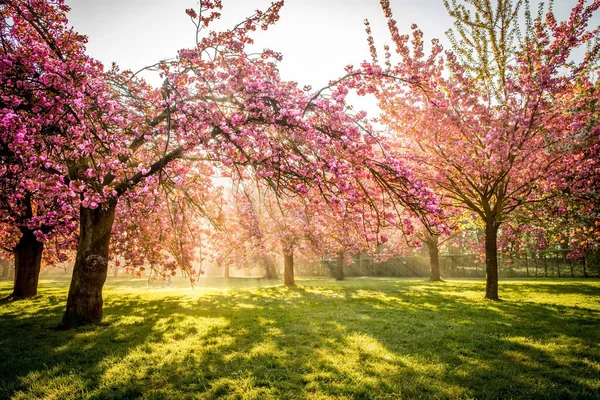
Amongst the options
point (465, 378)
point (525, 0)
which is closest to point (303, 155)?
point (465, 378)

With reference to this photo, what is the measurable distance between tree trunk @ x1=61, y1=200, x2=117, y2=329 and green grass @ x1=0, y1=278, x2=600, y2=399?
0.66m

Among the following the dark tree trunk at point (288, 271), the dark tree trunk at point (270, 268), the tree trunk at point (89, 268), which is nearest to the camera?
the tree trunk at point (89, 268)

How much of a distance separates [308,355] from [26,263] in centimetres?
1679

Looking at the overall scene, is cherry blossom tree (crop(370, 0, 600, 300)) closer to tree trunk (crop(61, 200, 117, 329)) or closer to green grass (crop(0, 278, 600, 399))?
green grass (crop(0, 278, 600, 399))

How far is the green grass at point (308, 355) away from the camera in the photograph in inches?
187

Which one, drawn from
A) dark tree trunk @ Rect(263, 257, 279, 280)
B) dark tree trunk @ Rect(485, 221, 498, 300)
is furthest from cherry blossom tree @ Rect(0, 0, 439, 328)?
dark tree trunk @ Rect(263, 257, 279, 280)

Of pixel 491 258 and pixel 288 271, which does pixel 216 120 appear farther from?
pixel 288 271

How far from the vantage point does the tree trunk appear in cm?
899

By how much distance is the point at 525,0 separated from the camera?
1167cm

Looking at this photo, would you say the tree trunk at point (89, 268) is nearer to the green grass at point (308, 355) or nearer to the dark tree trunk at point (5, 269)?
the green grass at point (308, 355)

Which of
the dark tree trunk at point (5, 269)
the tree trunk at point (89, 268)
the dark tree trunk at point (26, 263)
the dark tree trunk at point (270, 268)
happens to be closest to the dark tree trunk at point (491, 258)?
the tree trunk at point (89, 268)

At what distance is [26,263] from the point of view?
1546 centimetres

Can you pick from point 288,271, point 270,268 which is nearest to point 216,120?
point 288,271

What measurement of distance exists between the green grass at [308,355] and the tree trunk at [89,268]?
0.66 meters
